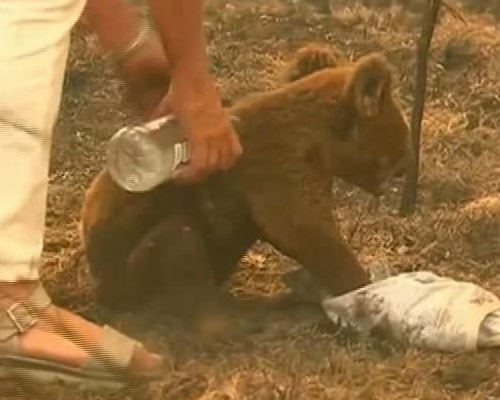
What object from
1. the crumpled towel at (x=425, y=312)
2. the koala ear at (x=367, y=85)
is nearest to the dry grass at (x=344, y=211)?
the crumpled towel at (x=425, y=312)

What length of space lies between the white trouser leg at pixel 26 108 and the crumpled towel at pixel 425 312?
38 centimetres

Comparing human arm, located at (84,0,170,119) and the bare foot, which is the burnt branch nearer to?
human arm, located at (84,0,170,119)

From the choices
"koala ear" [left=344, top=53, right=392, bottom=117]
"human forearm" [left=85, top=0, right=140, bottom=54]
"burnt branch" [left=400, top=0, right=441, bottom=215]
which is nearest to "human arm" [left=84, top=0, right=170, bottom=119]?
"human forearm" [left=85, top=0, right=140, bottom=54]

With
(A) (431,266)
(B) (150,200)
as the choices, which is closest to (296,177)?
(B) (150,200)

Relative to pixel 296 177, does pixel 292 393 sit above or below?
below

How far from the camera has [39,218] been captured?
4.01ft

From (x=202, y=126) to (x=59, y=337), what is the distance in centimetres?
26

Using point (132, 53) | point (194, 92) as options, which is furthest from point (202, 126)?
point (132, 53)

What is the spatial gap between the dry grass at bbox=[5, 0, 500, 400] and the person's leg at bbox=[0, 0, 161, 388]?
11cm

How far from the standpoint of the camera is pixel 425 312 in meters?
1.38

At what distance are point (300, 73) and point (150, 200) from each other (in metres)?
0.27

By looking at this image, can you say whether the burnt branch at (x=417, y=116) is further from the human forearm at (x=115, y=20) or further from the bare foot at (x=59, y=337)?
the bare foot at (x=59, y=337)

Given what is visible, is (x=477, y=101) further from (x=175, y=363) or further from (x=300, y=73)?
(x=175, y=363)

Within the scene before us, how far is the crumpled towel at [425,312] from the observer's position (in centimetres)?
137
